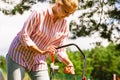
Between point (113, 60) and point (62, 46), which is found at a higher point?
point (113, 60)

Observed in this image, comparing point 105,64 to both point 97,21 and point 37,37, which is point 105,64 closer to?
point 97,21

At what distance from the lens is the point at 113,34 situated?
16.0 metres

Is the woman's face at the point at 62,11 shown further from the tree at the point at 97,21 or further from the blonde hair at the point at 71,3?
the tree at the point at 97,21

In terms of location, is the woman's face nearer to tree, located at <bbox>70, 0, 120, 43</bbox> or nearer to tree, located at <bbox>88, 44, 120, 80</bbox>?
tree, located at <bbox>70, 0, 120, 43</bbox>

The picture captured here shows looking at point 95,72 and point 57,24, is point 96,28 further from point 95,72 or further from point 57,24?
point 95,72

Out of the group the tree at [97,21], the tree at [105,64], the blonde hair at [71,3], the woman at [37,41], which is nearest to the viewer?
the blonde hair at [71,3]

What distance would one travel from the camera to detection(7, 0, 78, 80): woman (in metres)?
3.47

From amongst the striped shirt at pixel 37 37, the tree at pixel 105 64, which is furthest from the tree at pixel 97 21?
the tree at pixel 105 64

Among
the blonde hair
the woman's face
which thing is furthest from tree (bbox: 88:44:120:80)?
the blonde hair

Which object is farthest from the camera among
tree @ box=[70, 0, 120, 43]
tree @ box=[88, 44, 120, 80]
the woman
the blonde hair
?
tree @ box=[88, 44, 120, 80]

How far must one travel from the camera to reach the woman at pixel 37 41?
347 centimetres

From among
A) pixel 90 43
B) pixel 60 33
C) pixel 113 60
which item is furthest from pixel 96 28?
pixel 113 60

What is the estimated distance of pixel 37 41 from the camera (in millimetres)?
3576

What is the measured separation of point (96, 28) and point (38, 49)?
1287 centimetres
